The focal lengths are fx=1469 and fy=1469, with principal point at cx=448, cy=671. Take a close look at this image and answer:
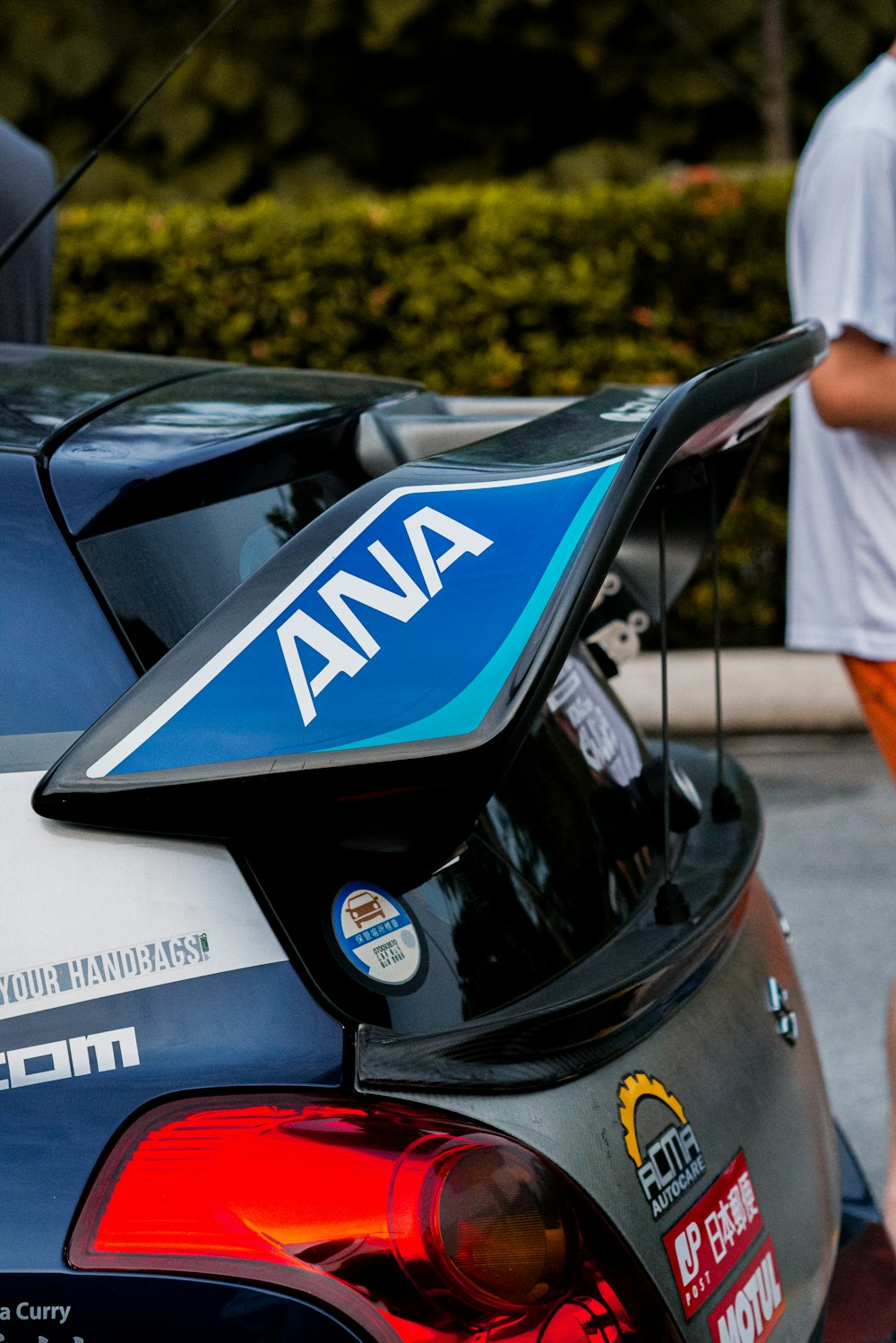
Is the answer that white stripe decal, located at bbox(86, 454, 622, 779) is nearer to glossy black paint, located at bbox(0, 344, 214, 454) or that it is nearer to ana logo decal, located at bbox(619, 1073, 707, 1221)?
glossy black paint, located at bbox(0, 344, 214, 454)

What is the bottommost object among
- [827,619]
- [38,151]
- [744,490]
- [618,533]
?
[744,490]

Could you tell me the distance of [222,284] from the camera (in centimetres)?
628

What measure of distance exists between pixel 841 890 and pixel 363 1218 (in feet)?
11.8

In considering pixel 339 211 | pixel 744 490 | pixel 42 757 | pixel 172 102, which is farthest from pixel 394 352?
pixel 42 757

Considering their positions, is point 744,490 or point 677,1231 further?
point 744,490

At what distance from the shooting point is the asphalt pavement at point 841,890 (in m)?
3.49

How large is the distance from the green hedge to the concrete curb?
543 millimetres

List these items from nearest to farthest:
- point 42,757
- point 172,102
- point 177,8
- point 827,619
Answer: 1. point 42,757
2. point 827,619
3. point 172,102
4. point 177,8

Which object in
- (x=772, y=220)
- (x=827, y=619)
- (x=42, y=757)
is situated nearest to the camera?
(x=42, y=757)

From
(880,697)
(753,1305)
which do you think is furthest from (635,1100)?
(880,697)

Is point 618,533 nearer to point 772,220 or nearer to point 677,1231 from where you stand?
point 677,1231

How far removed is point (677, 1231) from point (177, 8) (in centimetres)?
826

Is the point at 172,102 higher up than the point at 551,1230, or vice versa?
the point at 172,102

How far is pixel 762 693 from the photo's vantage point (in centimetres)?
587
